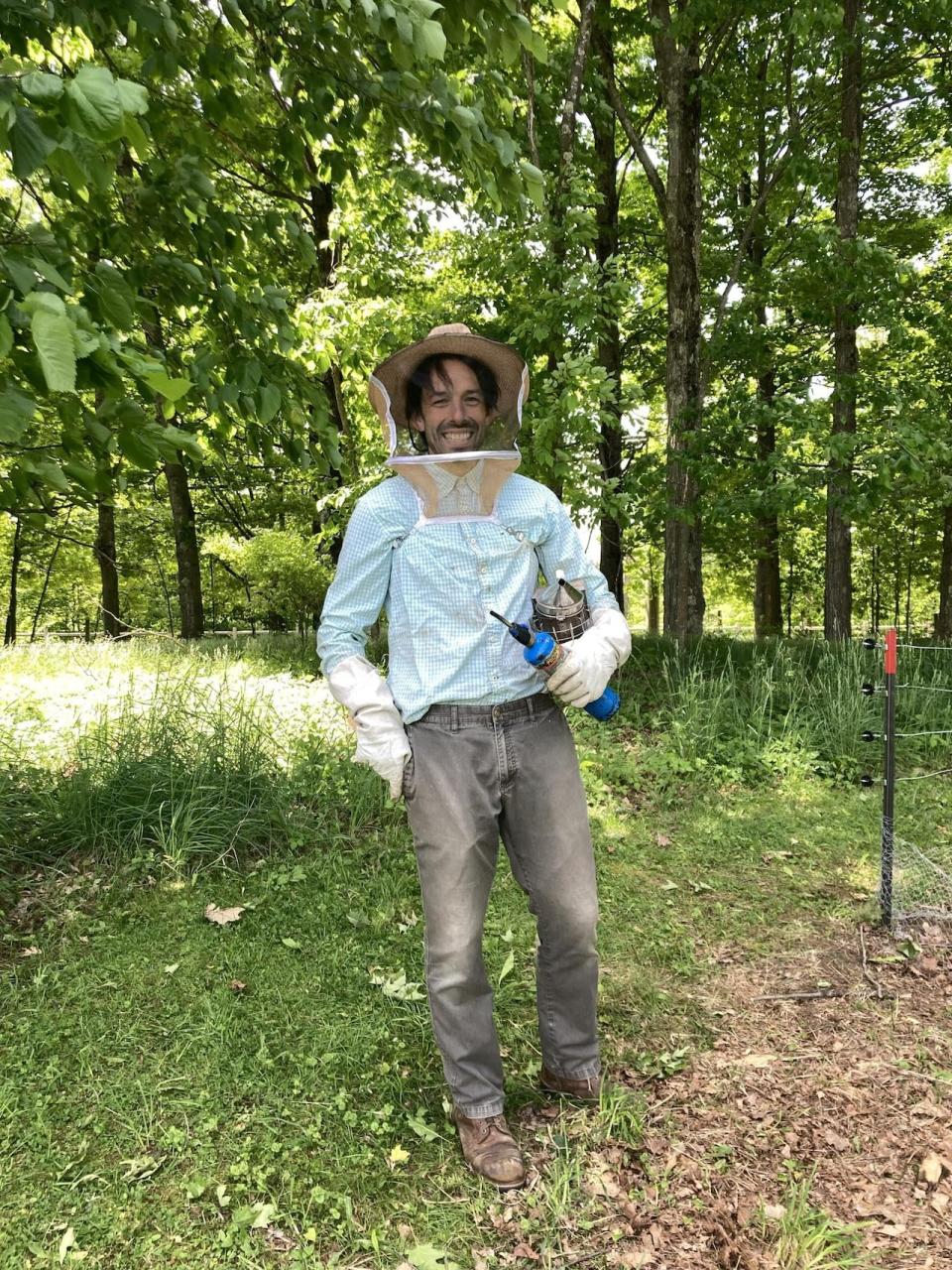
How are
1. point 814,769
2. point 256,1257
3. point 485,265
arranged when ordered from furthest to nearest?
point 485,265, point 814,769, point 256,1257

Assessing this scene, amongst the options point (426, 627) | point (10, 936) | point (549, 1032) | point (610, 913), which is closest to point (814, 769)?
point (610, 913)

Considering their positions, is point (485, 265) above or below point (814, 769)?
above

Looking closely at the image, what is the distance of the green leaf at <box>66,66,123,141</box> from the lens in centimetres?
156

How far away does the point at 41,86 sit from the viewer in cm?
155

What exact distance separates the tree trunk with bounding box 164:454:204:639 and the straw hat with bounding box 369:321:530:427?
1107 centimetres

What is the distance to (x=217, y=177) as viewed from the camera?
5.11 meters

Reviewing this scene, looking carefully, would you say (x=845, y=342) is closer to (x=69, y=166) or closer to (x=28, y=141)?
(x=69, y=166)

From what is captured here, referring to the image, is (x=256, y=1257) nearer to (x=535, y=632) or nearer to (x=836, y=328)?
(x=535, y=632)

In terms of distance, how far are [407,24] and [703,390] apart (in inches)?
301

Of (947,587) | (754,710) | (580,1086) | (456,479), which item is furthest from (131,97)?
(947,587)

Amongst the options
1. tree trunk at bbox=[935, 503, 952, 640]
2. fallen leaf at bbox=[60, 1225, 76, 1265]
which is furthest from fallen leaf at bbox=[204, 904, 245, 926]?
tree trunk at bbox=[935, 503, 952, 640]

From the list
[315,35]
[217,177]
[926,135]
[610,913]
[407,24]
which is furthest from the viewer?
[926,135]

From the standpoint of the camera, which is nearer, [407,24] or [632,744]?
[407,24]

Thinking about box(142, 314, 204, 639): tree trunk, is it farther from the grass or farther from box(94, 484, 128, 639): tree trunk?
the grass
